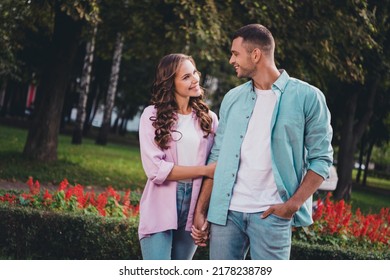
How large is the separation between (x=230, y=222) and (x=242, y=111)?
654mm

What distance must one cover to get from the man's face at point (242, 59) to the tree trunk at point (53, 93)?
39.8 ft

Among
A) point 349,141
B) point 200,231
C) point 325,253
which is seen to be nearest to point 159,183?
point 200,231

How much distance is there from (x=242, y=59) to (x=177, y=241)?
1230mm

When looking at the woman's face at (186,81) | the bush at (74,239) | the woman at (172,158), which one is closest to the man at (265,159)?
the woman at (172,158)

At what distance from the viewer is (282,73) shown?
3775 millimetres

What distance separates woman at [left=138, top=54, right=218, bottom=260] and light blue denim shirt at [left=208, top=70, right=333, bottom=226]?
0.25m

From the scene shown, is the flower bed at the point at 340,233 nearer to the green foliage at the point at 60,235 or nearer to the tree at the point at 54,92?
the green foliage at the point at 60,235

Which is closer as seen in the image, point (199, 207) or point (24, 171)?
point (199, 207)

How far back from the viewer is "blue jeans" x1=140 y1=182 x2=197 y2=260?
392 centimetres

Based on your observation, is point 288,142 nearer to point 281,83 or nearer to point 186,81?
point 281,83

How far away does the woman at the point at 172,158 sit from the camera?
12.8 ft

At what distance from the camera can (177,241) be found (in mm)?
4043

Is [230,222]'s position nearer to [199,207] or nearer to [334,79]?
[199,207]
